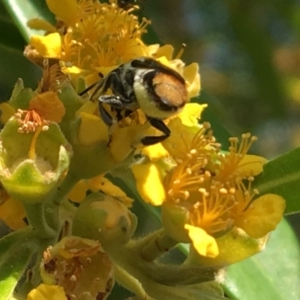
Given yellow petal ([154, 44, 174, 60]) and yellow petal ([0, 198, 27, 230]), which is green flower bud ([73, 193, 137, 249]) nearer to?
yellow petal ([0, 198, 27, 230])

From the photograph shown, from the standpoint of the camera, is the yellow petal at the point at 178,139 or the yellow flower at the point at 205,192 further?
the yellow petal at the point at 178,139

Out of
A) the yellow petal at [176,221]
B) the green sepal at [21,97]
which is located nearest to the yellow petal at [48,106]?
the green sepal at [21,97]

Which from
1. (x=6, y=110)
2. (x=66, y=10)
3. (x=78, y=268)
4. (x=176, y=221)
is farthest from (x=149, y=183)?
(x=66, y=10)

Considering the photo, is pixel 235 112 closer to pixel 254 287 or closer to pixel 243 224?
pixel 254 287

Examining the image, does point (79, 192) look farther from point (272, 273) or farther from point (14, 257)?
point (272, 273)

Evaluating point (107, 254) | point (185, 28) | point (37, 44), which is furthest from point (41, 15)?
point (185, 28)

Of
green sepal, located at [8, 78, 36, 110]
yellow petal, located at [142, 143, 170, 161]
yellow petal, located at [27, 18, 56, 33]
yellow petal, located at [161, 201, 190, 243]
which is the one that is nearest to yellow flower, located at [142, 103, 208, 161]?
yellow petal, located at [142, 143, 170, 161]

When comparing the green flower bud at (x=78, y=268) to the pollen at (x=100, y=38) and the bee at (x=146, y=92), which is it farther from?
the pollen at (x=100, y=38)
